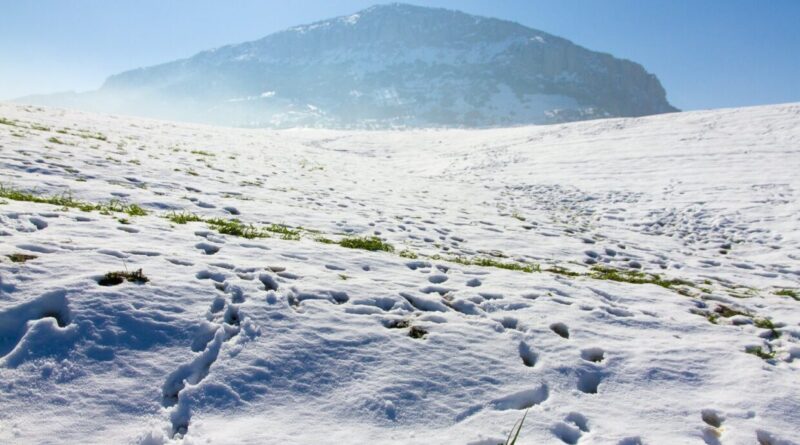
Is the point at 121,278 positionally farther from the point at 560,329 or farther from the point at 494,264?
the point at 494,264

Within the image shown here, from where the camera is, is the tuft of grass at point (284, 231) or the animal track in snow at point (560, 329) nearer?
the animal track in snow at point (560, 329)

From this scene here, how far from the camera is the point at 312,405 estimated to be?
434 cm

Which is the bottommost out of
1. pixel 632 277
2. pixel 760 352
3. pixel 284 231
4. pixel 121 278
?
pixel 632 277

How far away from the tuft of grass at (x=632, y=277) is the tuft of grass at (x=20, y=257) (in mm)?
9811

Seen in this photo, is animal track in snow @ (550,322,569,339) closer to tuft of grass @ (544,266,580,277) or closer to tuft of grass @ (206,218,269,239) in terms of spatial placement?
tuft of grass @ (544,266,580,277)

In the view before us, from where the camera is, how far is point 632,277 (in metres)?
10.1

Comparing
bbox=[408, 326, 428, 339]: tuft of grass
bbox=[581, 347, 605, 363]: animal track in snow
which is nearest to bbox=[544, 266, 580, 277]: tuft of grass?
bbox=[581, 347, 605, 363]: animal track in snow

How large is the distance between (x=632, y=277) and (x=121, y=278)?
9.90 meters

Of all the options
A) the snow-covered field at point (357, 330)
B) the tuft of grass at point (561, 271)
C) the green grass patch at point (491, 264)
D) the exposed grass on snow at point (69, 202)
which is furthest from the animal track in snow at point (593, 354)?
the exposed grass on snow at point (69, 202)

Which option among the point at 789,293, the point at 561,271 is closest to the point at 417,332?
the point at 561,271

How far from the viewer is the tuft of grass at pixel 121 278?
5.55m

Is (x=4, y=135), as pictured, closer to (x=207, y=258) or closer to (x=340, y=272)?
(x=207, y=258)

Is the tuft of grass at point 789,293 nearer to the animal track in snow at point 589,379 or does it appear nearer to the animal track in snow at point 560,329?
the animal track in snow at point 560,329

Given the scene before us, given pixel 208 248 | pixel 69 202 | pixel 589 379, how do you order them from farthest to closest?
pixel 69 202, pixel 208 248, pixel 589 379
